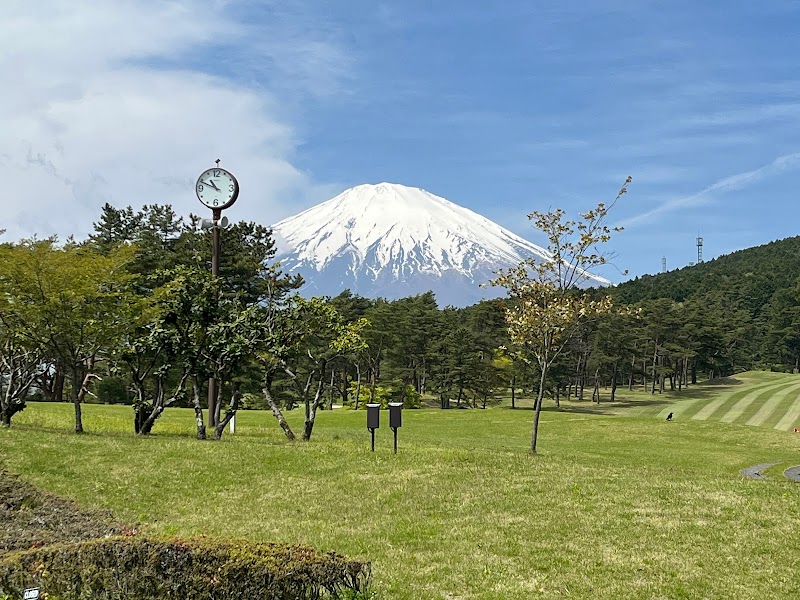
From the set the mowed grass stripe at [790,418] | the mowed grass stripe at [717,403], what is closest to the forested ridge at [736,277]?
the mowed grass stripe at [717,403]

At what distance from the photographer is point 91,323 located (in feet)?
72.3

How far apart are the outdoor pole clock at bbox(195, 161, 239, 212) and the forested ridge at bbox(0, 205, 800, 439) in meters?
2.97

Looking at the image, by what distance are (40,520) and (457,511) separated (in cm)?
682

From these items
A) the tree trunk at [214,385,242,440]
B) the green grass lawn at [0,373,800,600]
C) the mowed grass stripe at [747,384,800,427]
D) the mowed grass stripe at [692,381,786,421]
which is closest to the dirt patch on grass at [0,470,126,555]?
the green grass lawn at [0,373,800,600]

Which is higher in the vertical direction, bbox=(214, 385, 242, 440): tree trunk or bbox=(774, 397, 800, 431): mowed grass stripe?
bbox=(214, 385, 242, 440): tree trunk

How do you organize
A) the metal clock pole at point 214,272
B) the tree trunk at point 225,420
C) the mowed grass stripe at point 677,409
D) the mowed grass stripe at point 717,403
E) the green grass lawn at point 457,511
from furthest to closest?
the mowed grass stripe at point 677,409 → the mowed grass stripe at point 717,403 → the metal clock pole at point 214,272 → the tree trunk at point 225,420 → the green grass lawn at point 457,511

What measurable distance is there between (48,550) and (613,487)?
10.9 m

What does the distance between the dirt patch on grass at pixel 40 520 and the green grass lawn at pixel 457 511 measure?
2.19ft

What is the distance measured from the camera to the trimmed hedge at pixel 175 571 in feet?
22.2

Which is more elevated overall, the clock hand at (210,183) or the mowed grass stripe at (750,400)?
the clock hand at (210,183)

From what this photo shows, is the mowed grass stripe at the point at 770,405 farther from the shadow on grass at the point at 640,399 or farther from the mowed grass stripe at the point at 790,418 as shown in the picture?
the shadow on grass at the point at 640,399

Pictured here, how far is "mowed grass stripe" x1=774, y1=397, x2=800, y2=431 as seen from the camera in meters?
48.5

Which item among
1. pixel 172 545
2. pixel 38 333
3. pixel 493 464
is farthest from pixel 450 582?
pixel 38 333

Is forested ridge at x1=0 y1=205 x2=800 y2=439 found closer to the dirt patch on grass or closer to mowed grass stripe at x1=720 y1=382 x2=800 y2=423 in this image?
the dirt patch on grass
